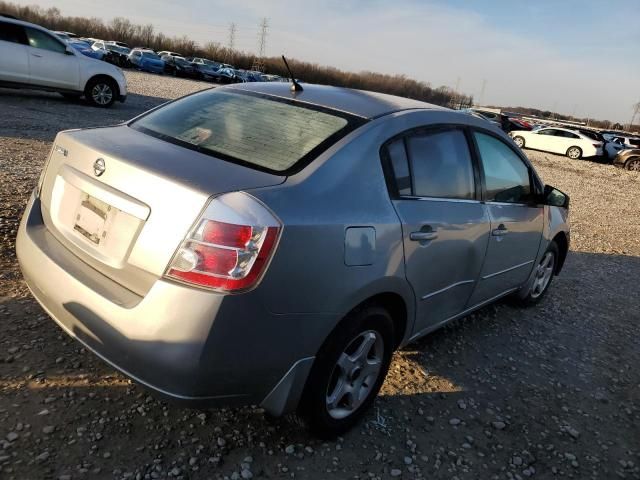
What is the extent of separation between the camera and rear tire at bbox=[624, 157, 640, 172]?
22016mm

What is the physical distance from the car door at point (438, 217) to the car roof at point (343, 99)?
0.21 meters

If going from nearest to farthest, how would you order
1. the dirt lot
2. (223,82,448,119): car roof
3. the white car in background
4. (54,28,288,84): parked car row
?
1. the dirt lot
2. (223,82,448,119): car roof
3. the white car in background
4. (54,28,288,84): parked car row

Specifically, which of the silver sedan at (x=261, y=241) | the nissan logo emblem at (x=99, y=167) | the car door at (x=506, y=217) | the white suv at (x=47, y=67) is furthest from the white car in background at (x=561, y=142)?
the nissan logo emblem at (x=99, y=167)

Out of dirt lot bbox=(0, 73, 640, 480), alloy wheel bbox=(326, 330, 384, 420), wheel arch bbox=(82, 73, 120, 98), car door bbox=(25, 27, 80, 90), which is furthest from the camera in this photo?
wheel arch bbox=(82, 73, 120, 98)

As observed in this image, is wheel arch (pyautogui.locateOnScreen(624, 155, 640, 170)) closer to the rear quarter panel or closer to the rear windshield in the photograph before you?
the rear quarter panel

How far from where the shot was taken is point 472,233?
317 cm

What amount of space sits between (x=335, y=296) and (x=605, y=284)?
5088 mm

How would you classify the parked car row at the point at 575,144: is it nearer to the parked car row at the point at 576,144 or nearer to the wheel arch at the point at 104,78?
the parked car row at the point at 576,144

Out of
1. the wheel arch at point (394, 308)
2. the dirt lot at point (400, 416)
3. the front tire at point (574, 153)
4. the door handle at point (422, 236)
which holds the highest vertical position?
the door handle at point (422, 236)

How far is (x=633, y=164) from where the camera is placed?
22125 millimetres

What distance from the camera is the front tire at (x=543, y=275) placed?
4.77 meters

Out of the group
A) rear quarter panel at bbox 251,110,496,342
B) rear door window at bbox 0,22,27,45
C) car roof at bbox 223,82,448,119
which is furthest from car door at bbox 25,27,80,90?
rear quarter panel at bbox 251,110,496,342

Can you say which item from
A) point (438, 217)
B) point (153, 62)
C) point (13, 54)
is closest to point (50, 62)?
point (13, 54)

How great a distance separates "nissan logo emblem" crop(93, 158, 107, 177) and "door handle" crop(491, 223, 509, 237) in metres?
2.41
